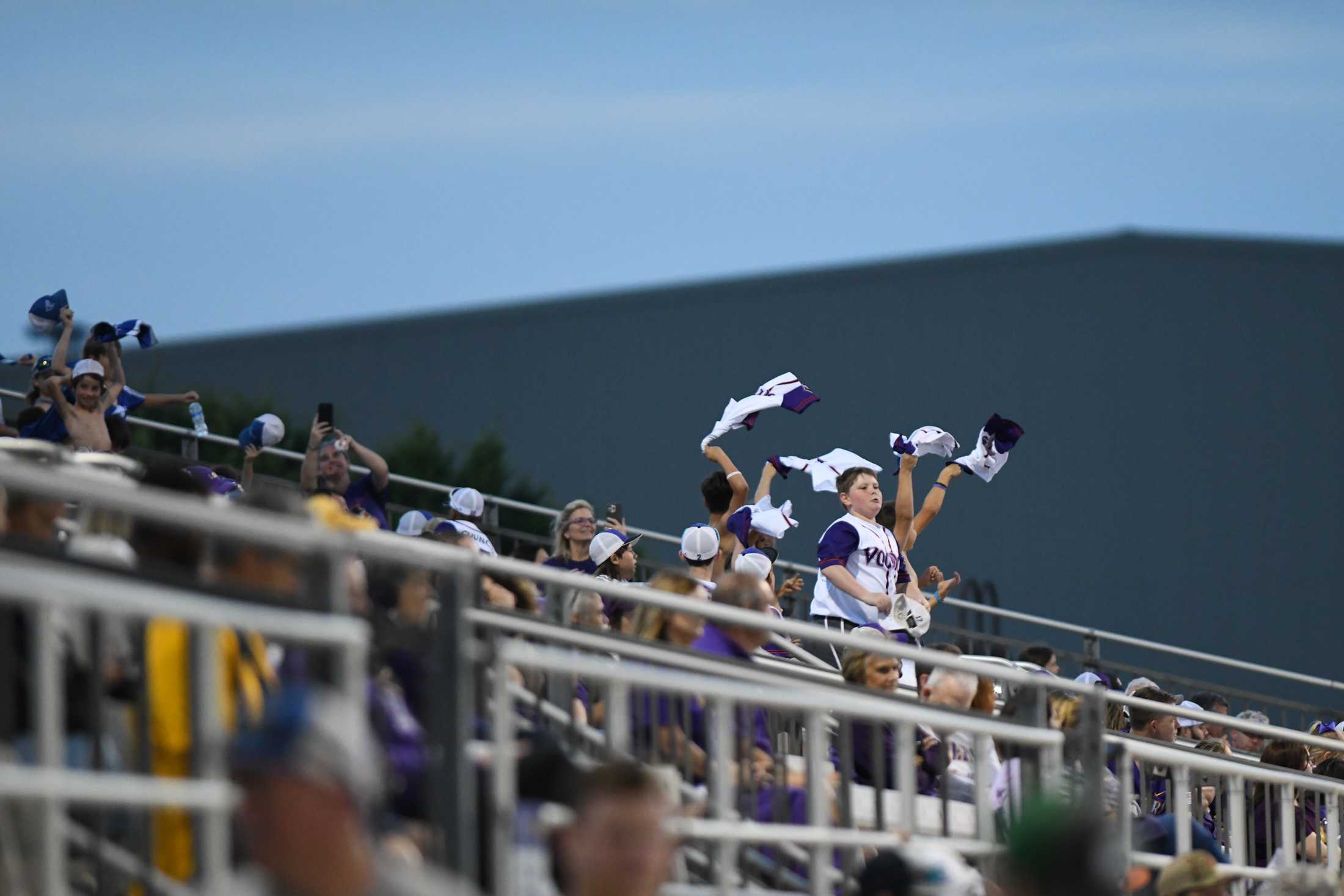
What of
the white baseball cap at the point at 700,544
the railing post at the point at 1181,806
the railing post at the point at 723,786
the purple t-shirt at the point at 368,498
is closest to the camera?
the railing post at the point at 723,786

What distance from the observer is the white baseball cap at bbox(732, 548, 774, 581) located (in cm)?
1123

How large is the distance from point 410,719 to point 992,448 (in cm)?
802

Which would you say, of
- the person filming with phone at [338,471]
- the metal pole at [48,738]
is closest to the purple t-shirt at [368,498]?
the person filming with phone at [338,471]

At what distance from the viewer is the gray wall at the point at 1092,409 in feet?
96.3

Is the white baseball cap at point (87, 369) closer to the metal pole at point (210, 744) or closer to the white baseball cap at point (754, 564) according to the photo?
the white baseball cap at point (754, 564)

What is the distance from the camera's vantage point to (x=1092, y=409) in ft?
101

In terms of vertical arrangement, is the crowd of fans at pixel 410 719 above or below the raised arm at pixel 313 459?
below

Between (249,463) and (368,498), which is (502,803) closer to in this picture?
(368,498)

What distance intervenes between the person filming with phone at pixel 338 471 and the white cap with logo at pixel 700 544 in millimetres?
1749

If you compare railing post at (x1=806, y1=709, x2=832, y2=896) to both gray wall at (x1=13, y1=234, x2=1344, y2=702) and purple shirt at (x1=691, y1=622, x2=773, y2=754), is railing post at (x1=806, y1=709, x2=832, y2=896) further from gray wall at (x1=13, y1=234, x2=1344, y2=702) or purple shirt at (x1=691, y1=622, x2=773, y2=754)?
gray wall at (x1=13, y1=234, x2=1344, y2=702)

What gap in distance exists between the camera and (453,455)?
119ft

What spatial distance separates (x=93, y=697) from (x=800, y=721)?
4675 mm

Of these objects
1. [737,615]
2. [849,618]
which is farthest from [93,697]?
[849,618]

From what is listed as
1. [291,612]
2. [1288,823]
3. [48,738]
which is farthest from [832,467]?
[48,738]
